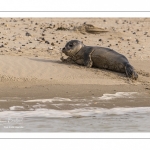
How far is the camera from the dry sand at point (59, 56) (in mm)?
9375

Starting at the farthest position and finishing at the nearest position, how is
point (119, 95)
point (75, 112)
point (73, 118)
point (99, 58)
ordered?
point (99, 58) < point (119, 95) < point (75, 112) < point (73, 118)

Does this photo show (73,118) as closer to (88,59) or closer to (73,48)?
(88,59)

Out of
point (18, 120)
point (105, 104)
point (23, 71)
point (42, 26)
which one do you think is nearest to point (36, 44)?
point (42, 26)

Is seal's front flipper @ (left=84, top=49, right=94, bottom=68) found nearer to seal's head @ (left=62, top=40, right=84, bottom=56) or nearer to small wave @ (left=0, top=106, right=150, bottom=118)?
seal's head @ (left=62, top=40, right=84, bottom=56)

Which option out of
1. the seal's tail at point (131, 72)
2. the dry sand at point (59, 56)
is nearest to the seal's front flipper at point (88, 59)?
the dry sand at point (59, 56)

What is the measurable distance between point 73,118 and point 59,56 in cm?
444

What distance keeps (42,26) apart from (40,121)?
25.5 feet

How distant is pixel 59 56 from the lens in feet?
39.3

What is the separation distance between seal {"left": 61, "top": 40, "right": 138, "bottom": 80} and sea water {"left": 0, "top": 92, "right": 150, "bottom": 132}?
5.40 ft

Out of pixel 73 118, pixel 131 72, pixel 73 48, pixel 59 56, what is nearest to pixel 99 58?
pixel 73 48

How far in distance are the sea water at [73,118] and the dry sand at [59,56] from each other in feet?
1.42

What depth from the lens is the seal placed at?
10364mm

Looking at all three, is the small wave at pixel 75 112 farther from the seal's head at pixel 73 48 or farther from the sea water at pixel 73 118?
the seal's head at pixel 73 48
